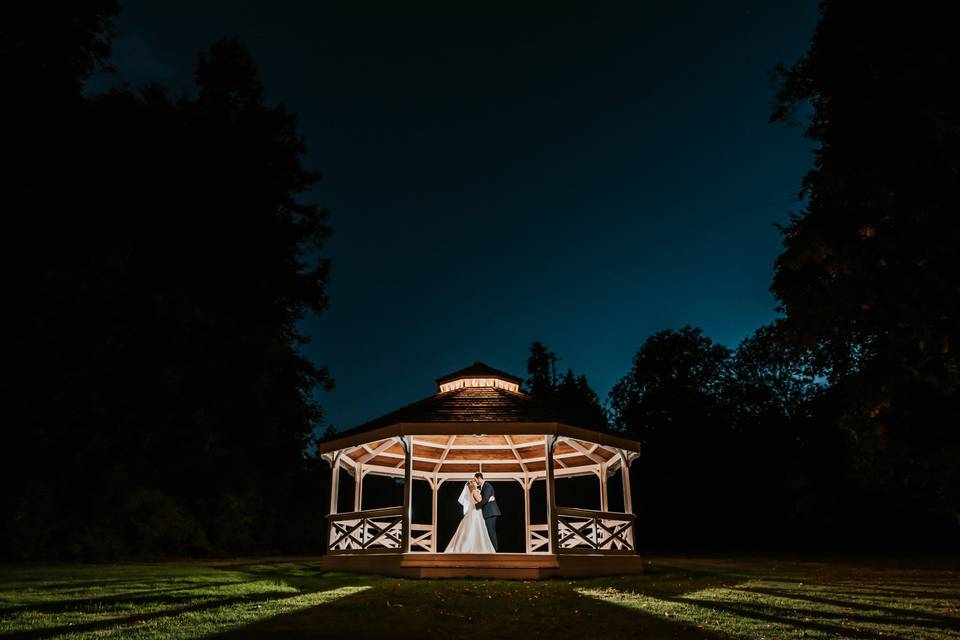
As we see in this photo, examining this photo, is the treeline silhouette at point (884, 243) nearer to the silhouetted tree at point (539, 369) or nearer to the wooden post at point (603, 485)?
the wooden post at point (603, 485)

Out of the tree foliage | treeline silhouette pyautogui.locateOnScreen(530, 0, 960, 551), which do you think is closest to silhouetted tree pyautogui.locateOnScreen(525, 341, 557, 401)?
the tree foliage

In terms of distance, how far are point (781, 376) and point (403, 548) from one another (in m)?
38.9

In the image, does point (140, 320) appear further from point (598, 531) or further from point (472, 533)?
point (598, 531)

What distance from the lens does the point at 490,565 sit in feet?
41.7

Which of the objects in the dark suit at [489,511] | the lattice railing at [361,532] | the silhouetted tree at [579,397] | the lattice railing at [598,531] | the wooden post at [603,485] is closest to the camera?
the lattice railing at [598,531]

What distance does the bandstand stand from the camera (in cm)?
1296

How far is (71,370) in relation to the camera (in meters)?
19.2

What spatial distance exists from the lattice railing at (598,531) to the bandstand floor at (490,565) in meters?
0.30

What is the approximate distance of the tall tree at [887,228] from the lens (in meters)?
14.9

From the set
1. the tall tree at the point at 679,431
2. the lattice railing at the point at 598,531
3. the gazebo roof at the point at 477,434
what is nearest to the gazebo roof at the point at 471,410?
the gazebo roof at the point at 477,434

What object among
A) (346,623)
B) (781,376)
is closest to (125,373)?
(346,623)

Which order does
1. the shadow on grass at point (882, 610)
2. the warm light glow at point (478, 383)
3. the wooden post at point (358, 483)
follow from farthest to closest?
1. the warm light glow at point (478, 383)
2. the wooden post at point (358, 483)
3. the shadow on grass at point (882, 610)

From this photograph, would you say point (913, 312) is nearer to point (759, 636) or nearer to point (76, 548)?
point (759, 636)

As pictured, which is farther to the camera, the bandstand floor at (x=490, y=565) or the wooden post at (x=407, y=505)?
the wooden post at (x=407, y=505)
